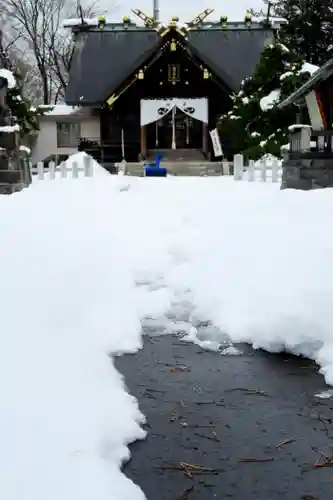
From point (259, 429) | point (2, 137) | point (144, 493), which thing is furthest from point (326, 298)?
point (2, 137)

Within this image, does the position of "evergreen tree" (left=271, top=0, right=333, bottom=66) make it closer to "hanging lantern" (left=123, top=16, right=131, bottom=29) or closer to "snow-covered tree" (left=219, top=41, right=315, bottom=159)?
"snow-covered tree" (left=219, top=41, right=315, bottom=159)

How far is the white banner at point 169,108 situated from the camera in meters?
24.9

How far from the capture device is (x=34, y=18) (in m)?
36.7

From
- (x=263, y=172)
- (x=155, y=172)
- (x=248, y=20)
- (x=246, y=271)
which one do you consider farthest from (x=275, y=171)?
(x=248, y=20)

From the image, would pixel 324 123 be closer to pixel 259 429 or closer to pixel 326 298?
pixel 326 298

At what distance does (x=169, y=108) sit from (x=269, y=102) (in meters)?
7.54

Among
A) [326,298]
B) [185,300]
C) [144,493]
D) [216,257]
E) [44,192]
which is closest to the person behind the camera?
[144,493]

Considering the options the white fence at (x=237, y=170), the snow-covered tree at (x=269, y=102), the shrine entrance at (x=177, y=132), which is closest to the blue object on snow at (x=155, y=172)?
the white fence at (x=237, y=170)

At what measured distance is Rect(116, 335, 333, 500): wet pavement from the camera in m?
2.45

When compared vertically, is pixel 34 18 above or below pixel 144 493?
above

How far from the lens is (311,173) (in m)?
11.8

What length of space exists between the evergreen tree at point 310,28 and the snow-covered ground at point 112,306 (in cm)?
1795

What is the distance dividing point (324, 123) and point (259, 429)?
10312 millimetres

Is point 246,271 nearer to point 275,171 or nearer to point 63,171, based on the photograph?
point 275,171
